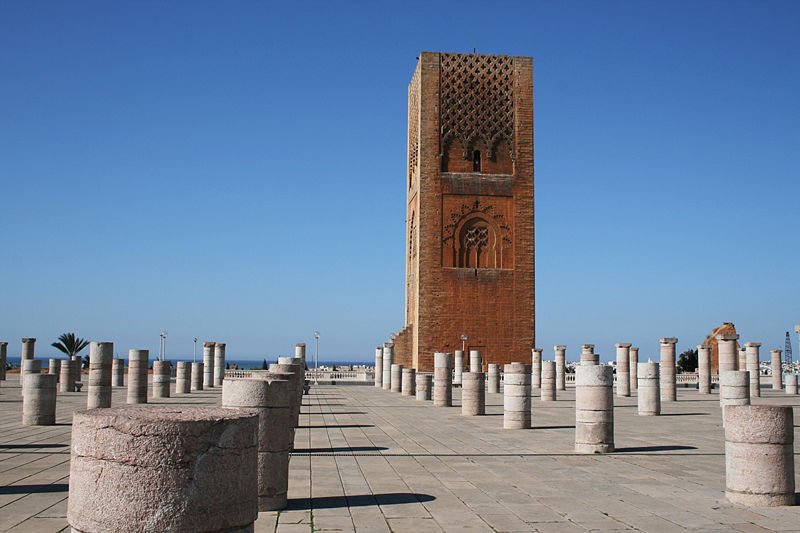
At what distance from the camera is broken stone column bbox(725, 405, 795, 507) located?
A: 6688 mm

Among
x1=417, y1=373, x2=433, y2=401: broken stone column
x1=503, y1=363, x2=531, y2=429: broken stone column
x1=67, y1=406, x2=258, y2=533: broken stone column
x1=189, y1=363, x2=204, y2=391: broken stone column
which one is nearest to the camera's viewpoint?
x1=67, y1=406, x2=258, y2=533: broken stone column

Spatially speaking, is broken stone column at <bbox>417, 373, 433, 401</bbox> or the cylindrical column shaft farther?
the cylindrical column shaft

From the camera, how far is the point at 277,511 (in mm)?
6328

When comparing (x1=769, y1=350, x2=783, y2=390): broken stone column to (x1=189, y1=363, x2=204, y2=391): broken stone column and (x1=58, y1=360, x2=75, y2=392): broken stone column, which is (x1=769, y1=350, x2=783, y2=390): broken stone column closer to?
(x1=189, y1=363, x2=204, y2=391): broken stone column

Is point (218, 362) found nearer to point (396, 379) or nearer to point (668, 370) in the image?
point (396, 379)

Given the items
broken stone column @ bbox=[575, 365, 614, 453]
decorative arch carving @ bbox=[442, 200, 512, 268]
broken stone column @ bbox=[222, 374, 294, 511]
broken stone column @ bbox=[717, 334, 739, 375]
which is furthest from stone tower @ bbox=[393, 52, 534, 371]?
broken stone column @ bbox=[222, 374, 294, 511]

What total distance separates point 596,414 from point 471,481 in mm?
3084

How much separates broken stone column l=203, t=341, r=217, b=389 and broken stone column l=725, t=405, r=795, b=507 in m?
24.1

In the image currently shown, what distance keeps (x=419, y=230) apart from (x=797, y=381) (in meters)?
16.2

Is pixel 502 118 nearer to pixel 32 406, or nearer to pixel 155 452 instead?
pixel 32 406

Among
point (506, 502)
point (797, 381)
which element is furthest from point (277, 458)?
point (797, 381)

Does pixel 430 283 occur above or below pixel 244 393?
above

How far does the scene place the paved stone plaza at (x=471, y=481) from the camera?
19.5 ft

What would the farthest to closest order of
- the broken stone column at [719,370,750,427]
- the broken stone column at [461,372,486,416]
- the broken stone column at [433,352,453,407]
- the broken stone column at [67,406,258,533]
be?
the broken stone column at [433,352,453,407]
the broken stone column at [461,372,486,416]
the broken stone column at [719,370,750,427]
the broken stone column at [67,406,258,533]
